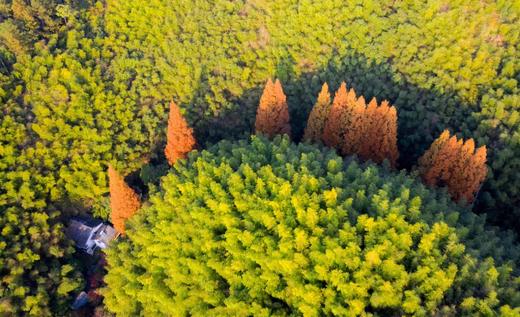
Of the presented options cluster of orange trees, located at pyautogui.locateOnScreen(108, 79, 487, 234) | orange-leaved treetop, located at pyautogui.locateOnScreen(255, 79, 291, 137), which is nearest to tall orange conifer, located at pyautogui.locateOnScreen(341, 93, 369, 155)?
cluster of orange trees, located at pyautogui.locateOnScreen(108, 79, 487, 234)

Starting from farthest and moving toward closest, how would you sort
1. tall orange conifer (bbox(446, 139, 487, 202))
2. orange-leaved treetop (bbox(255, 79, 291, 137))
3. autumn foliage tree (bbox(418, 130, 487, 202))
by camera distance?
orange-leaved treetop (bbox(255, 79, 291, 137)), autumn foliage tree (bbox(418, 130, 487, 202)), tall orange conifer (bbox(446, 139, 487, 202))

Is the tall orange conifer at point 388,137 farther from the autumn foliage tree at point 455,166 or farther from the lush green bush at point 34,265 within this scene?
the lush green bush at point 34,265

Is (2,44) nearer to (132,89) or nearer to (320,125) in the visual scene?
(132,89)

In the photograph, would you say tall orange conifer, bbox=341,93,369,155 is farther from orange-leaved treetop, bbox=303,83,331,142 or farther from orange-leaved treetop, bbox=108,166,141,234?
orange-leaved treetop, bbox=108,166,141,234

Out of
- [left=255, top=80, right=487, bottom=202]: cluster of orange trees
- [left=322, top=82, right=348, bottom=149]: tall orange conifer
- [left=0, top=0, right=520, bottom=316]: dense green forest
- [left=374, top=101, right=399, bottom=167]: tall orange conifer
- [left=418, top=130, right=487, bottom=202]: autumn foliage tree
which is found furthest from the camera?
[left=322, top=82, right=348, bottom=149]: tall orange conifer

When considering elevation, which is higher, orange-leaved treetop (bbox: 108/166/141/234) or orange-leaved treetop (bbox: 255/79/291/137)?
orange-leaved treetop (bbox: 255/79/291/137)

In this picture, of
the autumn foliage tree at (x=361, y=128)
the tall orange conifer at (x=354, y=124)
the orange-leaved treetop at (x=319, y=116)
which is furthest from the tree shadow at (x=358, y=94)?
the tall orange conifer at (x=354, y=124)

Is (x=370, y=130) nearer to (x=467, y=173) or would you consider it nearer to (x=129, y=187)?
(x=467, y=173)

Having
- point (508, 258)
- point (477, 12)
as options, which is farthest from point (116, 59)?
point (508, 258)
